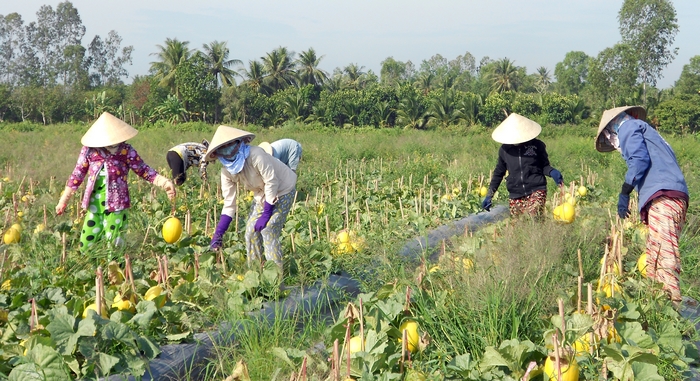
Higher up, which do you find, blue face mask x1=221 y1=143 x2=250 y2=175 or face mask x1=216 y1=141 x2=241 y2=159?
face mask x1=216 y1=141 x2=241 y2=159

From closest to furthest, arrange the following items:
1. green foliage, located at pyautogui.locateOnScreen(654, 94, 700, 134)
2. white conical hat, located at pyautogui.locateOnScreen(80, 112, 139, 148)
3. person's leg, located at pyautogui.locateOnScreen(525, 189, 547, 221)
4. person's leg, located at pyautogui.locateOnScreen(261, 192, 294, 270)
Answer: person's leg, located at pyautogui.locateOnScreen(261, 192, 294, 270)
white conical hat, located at pyautogui.locateOnScreen(80, 112, 139, 148)
person's leg, located at pyautogui.locateOnScreen(525, 189, 547, 221)
green foliage, located at pyautogui.locateOnScreen(654, 94, 700, 134)

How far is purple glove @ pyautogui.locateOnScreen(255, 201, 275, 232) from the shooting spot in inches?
156

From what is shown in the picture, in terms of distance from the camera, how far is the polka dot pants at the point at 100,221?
14.5 ft

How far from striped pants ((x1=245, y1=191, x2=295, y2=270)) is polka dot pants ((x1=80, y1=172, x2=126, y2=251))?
1.00 metres

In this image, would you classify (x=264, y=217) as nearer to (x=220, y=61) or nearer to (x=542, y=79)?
(x=220, y=61)

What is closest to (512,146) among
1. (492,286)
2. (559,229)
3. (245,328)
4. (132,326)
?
(559,229)

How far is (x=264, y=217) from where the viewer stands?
13.1ft

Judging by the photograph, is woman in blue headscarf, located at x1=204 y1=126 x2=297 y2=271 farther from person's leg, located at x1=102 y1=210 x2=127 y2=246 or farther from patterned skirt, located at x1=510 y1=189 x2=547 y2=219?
patterned skirt, located at x1=510 y1=189 x2=547 y2=219

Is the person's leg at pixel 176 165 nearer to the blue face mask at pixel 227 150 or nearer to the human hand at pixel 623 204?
the blue face mask at pixel 227 150

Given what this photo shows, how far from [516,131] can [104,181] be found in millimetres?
3150

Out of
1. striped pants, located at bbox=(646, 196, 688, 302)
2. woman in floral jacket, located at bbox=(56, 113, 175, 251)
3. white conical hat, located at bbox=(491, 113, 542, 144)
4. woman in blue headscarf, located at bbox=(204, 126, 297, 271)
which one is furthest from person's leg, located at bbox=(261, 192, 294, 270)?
striped pants, located at bbox=(646, 196, 688, 302)

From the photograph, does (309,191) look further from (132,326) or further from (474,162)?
(132,326)

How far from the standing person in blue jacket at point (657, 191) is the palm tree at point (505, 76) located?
42.6 metres

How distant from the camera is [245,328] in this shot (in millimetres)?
3020
